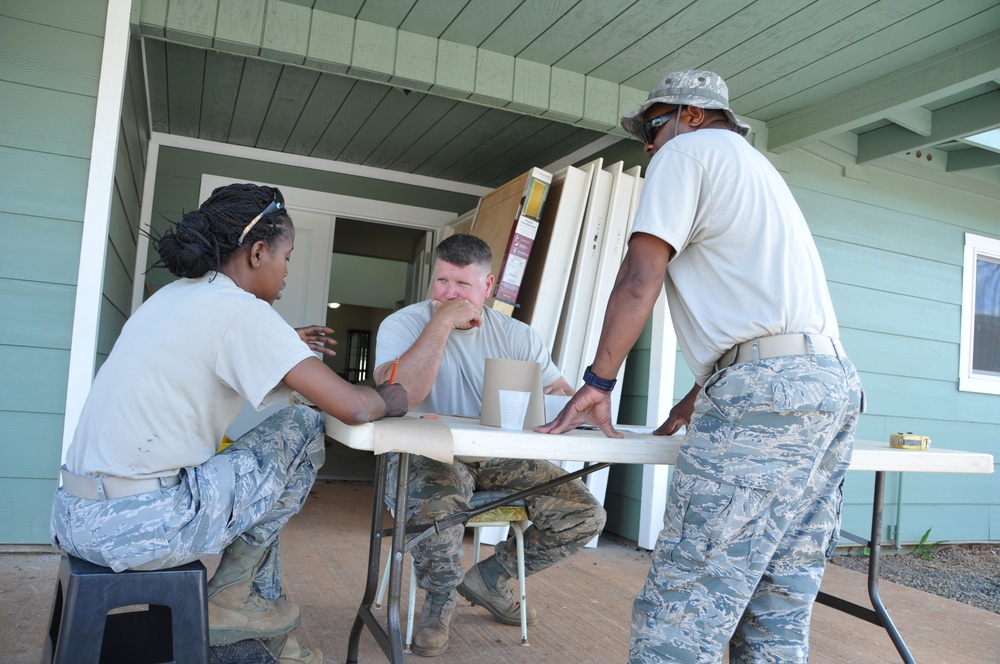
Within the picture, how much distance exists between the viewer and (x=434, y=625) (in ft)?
7.64

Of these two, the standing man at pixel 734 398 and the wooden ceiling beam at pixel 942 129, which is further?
Result: the wooden ceiling beam at pixel 942 129

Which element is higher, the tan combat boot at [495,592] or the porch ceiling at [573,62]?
the porch ceiling at [573,62]

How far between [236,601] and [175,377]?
627mm

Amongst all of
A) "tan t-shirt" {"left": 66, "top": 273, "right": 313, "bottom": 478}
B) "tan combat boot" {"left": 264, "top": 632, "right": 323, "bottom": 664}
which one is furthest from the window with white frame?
"tan t-shirt" {"left": 66, "top": 273, "right": 313, "bottom": 478}

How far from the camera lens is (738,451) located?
147cm

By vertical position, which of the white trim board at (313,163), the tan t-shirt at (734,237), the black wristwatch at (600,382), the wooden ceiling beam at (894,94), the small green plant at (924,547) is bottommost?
the small green plant at (924,547)

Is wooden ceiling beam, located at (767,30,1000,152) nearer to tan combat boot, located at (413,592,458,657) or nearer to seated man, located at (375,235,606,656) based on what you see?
seated man, located at (375,235,606,656)

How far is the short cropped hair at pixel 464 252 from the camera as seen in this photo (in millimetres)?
2510

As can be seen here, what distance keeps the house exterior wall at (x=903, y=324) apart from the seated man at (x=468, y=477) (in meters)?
1.68

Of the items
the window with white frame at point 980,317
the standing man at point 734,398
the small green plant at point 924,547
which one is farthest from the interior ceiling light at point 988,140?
the standing man at point 734,398

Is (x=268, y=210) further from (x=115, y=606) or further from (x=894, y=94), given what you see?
(x=894, y=94)

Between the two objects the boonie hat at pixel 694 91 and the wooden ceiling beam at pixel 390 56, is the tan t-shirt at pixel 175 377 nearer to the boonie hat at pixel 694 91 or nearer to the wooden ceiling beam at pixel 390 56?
the boonie hat at pixel 694 91

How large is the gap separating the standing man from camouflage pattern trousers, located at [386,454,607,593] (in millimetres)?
698

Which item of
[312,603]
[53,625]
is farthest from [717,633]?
[312,603]
